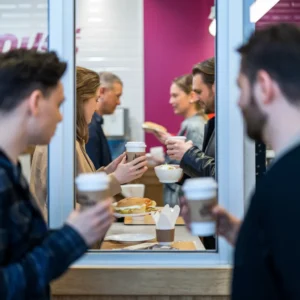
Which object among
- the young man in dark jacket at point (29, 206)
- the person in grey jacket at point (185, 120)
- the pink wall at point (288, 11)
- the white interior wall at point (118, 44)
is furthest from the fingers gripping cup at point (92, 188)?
the white interior wall at point (118, 44)

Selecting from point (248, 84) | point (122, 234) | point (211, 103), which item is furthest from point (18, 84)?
point (211, 103)

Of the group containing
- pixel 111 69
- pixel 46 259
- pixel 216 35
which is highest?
pixel 111 69

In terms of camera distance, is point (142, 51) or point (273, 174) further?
point (142, 51)

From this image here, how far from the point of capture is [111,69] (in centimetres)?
651

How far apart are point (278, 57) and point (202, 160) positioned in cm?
146

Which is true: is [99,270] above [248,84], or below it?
below

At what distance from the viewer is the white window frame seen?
2053 mm

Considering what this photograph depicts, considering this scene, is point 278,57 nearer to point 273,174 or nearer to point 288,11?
point 273,174

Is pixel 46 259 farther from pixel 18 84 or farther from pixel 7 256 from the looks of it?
pixel 18 84

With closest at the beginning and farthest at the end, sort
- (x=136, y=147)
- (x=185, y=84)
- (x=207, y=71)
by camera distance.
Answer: (x=136, y=147), (x=207, y=71), (x=185, y=84)

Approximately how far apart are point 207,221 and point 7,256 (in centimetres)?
53

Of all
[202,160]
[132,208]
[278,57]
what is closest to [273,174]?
[278,57]

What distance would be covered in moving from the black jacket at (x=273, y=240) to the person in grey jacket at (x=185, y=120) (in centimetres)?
292

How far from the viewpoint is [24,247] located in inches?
55.0
